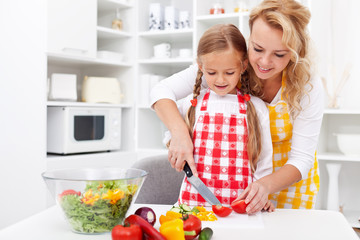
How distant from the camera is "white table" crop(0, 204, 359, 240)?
0.86m

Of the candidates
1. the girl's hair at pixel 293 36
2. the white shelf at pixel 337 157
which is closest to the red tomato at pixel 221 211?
the girl's hair at pixel 293 36

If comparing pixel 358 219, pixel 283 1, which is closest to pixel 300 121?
pixel 283 1

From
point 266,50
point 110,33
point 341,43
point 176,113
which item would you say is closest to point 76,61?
point 110,33

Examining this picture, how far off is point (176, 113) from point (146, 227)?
0.56 m

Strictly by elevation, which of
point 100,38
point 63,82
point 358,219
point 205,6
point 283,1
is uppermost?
point 205,6

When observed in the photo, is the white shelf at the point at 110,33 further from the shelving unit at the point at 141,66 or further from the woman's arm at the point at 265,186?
the woman's arm at the point at 265,186

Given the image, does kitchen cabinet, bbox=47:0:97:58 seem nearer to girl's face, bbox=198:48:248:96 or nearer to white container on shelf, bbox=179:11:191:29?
white container on shelf, bbox=179:11:191:29

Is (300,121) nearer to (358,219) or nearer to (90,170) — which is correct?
(90,170)

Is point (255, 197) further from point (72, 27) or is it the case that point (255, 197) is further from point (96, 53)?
point (96, 53)

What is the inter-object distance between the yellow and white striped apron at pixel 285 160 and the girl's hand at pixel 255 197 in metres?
0.28

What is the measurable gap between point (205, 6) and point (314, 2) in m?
0.80

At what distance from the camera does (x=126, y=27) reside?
3250mm

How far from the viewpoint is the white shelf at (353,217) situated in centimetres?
259

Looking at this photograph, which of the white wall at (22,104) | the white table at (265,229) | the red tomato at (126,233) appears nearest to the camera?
the red tomato at (126,233)
